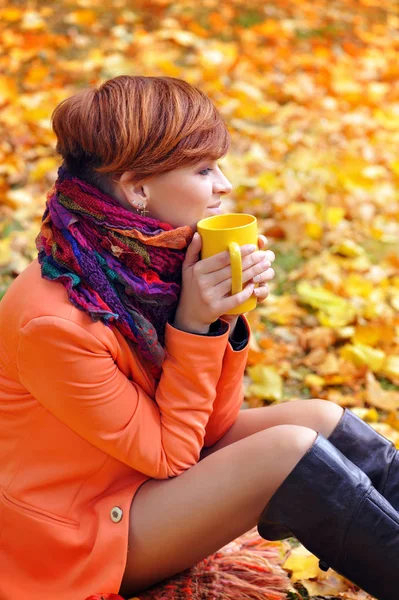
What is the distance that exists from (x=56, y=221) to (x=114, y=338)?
0.96 ft

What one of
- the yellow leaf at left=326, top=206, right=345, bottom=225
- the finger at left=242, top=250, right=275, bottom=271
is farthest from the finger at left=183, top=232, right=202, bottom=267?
the yellow leaf at left=326, top=206, right=345, bottom=225

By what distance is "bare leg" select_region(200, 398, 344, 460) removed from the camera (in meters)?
1.95

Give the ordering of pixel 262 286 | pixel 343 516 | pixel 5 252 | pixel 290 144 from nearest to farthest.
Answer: pixel 343 516 → pixel 262 286 → pixel 5 252 → pixel 290 144

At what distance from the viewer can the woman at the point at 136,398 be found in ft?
5.49

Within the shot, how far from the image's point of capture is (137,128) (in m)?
1.68

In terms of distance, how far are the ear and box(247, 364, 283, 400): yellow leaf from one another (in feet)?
3.78

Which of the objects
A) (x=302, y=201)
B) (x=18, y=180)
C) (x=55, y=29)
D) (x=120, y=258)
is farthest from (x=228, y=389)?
(x=55, y=29)

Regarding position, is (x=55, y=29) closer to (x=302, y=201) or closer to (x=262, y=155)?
(x=262, y=155)

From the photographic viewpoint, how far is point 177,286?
1813 mm

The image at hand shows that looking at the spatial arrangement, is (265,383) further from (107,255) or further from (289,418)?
(107,255)

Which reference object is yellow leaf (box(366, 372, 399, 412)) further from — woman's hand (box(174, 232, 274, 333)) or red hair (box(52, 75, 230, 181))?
red hair (box(52, 75, 230, 181))

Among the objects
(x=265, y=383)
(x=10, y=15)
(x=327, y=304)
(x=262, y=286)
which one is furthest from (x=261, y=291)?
(x=10, y=15)

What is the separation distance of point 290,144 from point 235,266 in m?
2.95

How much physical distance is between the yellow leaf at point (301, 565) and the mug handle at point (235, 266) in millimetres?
786
